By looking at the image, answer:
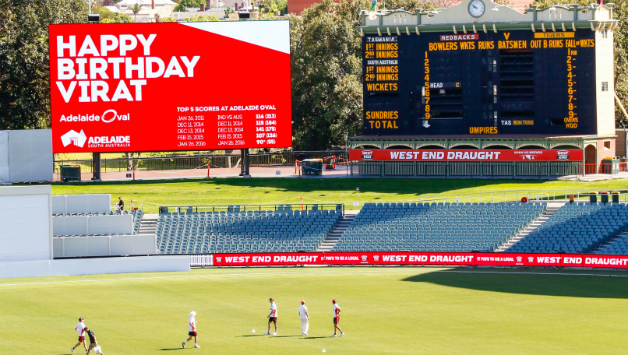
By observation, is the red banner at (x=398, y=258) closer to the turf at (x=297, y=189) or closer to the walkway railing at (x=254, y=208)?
the walkway railing at (x=254, y=208)

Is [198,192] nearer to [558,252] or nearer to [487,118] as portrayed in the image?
[487,118]

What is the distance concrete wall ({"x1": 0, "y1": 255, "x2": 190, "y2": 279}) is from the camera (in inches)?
1757

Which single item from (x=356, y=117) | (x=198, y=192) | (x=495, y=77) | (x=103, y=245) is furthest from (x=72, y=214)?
(x=356, y=117)

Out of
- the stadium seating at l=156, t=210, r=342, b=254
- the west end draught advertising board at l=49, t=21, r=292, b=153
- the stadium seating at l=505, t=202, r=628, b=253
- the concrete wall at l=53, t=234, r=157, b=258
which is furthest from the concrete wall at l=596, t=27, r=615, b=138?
the concrete wall at l=53, t=234, r=157, b=258

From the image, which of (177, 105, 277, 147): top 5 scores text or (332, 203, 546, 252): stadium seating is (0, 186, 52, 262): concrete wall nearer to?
(332, 203, 546, 252): stadium seating

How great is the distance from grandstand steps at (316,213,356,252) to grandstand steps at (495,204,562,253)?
9082 mm

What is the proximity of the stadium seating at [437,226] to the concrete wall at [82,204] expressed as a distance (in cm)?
1381

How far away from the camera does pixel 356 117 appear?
268 feet

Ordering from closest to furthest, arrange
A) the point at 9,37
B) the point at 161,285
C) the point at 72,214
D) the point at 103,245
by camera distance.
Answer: the point at 161,285 → the point at 103,245 → the point at 72,214 → the point at 9,37

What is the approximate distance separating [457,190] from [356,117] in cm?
2410

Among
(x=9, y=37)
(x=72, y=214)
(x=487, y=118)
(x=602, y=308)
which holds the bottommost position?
(x=602, y=308)

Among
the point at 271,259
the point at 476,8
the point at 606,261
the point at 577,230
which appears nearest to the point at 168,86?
the point at 271,259

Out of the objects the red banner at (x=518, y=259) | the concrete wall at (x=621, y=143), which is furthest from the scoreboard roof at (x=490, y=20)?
the red banner at (x=518, y=259)

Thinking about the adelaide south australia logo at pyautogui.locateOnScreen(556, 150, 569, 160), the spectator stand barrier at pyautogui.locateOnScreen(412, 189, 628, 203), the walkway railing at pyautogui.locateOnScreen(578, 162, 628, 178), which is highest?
the adelaide south australia logo at pyautogui.locateOnScreen(556, 150, 569, 160)
